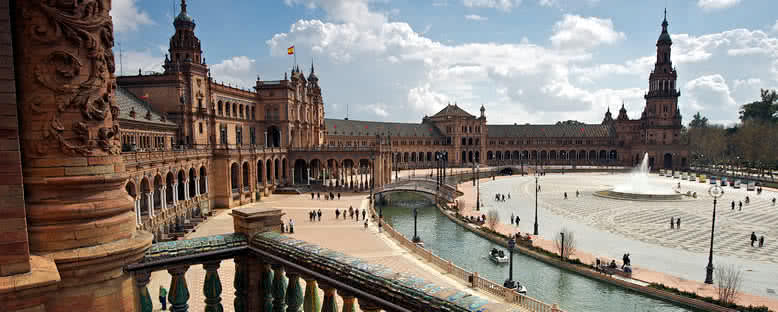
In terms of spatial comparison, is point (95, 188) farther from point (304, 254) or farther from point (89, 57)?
point (304, 254)

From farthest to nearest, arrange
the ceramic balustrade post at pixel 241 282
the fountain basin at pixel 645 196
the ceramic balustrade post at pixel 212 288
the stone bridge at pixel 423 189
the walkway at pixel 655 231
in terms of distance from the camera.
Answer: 1. the stone bridge at pixel 423 189
2. the fountain basin at pixel 645 196
3. the walkway at pixel 655 231
4. the ceramic balustrade post at pixel 241 282
5. the ceramic balustrade post at pixel 212 288

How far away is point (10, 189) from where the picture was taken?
3654 mm

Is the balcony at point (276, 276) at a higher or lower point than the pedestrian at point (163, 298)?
higher

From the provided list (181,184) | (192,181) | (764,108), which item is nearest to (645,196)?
(192,181)

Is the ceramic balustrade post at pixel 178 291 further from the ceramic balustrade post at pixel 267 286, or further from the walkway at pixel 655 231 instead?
the walkway at pixel 655 231

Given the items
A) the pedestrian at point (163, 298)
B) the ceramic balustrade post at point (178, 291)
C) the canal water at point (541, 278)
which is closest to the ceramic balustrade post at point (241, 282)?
the ceramic balustrade post at point (178, 291)

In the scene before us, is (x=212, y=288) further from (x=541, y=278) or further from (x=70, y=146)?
(x=541, y=278)

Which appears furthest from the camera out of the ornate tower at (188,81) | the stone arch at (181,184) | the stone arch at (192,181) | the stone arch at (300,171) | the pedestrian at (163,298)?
the stone arch at (300,171)

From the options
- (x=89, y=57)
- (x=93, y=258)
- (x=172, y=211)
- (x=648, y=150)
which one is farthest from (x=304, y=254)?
(x=648, y=150)

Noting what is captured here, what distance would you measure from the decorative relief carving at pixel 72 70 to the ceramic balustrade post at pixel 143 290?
1519mm

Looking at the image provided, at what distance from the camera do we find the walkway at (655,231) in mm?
26312

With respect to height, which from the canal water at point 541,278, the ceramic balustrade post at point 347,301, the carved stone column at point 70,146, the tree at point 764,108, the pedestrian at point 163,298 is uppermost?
the tree at point 764,108

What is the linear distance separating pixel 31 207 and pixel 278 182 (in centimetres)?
6066

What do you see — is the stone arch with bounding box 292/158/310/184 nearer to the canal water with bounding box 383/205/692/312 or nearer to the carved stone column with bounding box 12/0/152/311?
the canal water with bounding box 383/205/692/312
